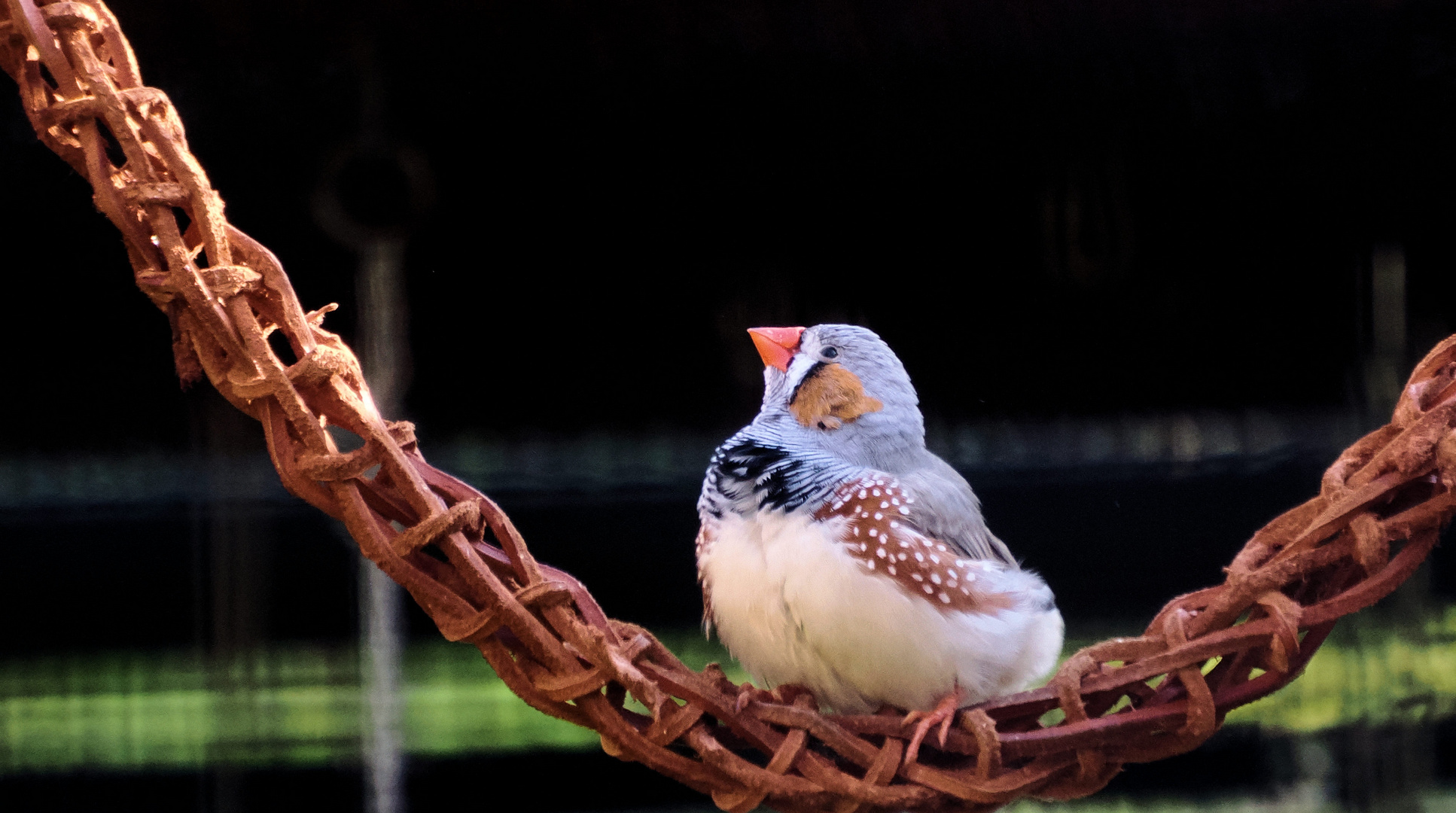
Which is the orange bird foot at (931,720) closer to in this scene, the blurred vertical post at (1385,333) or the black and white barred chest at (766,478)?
the black and white barred chest at (766,478)

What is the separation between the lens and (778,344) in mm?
585

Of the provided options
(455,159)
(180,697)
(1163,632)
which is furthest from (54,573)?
(1163,632)

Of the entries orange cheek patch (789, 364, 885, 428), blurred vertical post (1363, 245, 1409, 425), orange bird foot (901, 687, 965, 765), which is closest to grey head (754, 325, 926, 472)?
orange cheek patch (789, 364, 885, 428)

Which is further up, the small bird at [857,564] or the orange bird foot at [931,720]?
the small bird at [857,564]

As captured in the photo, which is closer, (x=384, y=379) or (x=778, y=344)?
(x=778, y=344)

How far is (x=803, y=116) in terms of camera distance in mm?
729

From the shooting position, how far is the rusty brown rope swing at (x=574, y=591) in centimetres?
47

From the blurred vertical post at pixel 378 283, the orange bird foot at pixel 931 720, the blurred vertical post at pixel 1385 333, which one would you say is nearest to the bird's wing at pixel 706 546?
the orange bird foot at pixel 931 720

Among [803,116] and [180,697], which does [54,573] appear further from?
[803,116]

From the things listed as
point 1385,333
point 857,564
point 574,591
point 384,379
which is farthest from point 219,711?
point 1385,333

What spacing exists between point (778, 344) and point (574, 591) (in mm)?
168

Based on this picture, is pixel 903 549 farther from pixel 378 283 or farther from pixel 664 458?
pixel 378 283

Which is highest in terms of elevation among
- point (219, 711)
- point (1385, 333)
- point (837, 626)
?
point (1385, 333)

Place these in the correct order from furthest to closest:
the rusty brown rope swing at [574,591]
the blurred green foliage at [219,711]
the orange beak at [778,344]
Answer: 1. the blurred green foliage at [219,711]
2. the orange beak at [778,344]
3. the rusty brown rope swing at [574,591]
